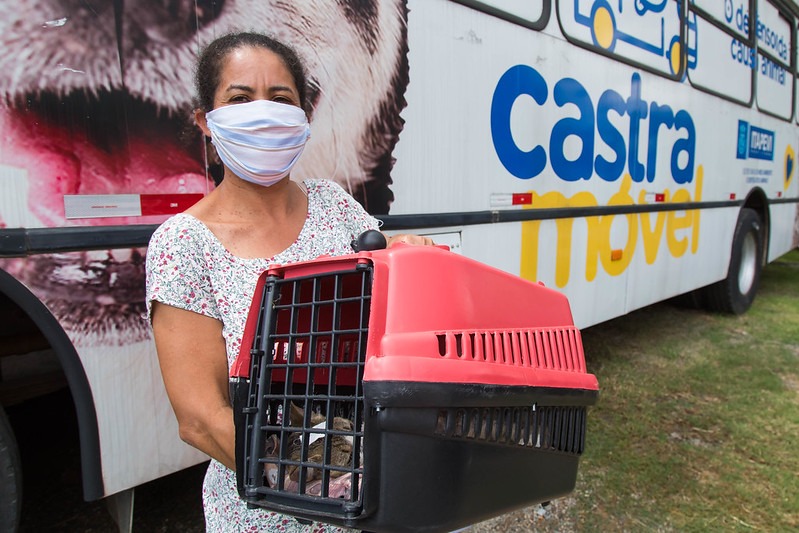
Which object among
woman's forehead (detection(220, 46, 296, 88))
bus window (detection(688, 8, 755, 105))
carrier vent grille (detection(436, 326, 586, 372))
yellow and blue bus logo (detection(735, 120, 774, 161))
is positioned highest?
bus window (detection(688, 8, 755, 105))

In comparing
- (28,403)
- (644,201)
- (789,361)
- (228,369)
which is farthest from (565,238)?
(28,403)

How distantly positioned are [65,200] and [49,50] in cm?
36

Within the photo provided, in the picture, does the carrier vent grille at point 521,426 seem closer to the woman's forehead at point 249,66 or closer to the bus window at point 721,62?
the woman's forehead at point 249,66

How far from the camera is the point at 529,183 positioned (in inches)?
115

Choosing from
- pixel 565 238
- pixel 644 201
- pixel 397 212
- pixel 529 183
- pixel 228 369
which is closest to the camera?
pixel 228 369

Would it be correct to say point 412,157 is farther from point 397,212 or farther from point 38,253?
point 38,253

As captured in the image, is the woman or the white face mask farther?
the white face mask

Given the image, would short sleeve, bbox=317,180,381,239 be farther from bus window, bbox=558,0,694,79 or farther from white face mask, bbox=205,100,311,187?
bus window, bbox=558,0,694,79

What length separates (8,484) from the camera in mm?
1496

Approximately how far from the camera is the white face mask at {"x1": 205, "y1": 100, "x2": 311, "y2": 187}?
1102 millimetres

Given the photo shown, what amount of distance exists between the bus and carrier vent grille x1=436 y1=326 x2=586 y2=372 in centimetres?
105

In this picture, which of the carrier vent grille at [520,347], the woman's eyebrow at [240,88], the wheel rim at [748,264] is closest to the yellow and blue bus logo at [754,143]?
the wheel rim at [748,264]

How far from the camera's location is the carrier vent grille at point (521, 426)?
86cm

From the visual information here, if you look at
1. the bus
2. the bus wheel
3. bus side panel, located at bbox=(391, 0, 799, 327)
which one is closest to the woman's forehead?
the bus
